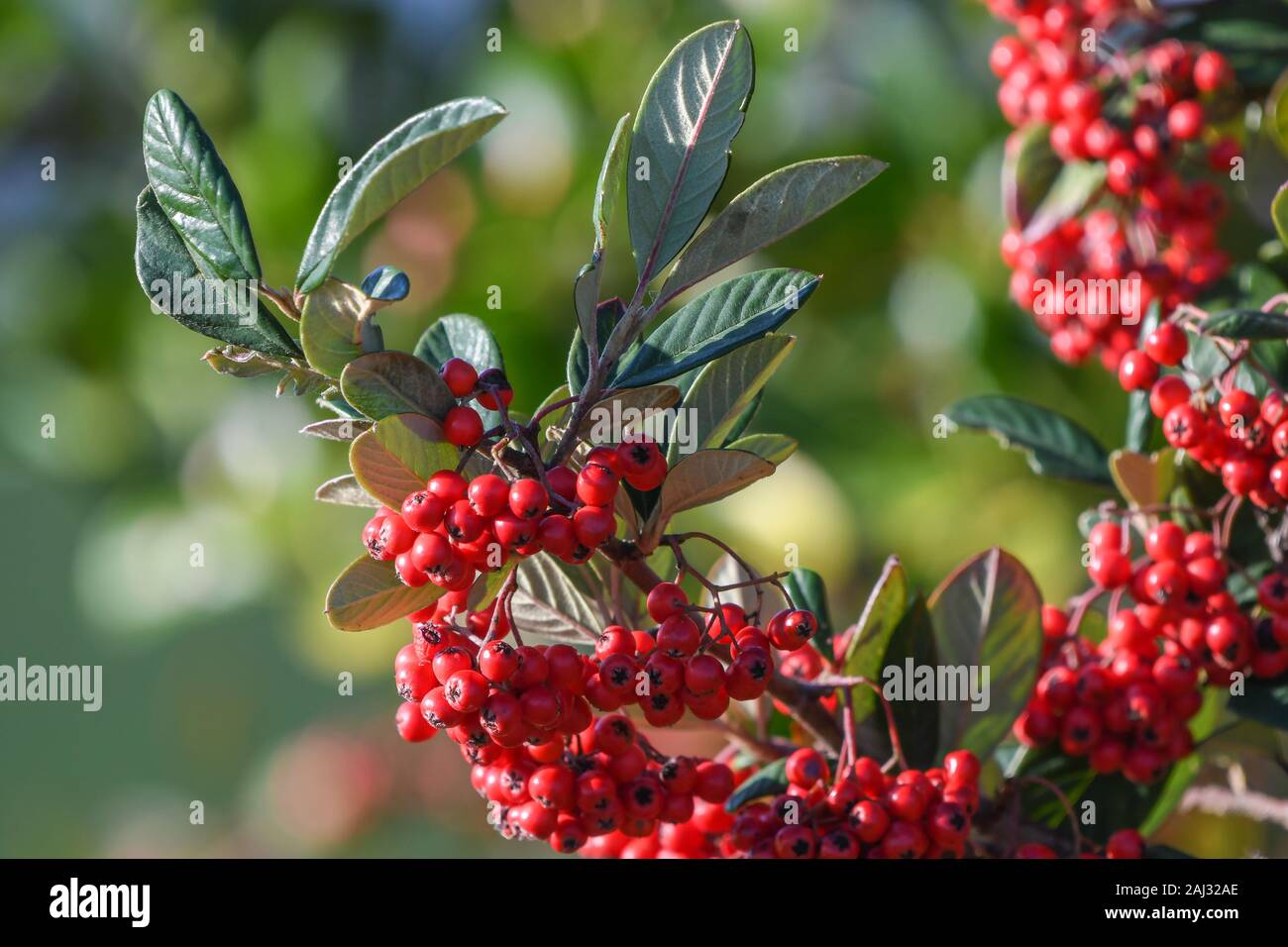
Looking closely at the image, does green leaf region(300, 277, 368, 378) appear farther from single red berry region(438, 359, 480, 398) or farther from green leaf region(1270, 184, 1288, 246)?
green leaf region(1270, 184, 1288, 246)

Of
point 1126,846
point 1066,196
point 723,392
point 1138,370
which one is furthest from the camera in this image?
point 1066,196

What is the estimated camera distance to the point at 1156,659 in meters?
1.28

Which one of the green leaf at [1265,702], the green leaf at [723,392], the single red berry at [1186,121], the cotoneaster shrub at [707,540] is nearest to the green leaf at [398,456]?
the cotoneaster shrub at [707,540]

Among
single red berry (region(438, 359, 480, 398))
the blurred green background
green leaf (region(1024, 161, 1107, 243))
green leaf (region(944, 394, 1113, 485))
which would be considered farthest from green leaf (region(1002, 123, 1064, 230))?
single red berry (region(438, 359, 480, 398))

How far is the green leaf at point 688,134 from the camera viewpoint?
3.01ft

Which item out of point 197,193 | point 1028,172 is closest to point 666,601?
point 197,193

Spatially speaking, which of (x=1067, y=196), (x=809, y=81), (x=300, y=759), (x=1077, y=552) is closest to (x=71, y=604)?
(x=300, y=759)

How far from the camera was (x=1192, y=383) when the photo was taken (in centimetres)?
134

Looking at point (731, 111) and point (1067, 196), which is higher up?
point (1067, 196)

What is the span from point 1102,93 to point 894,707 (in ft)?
2.87

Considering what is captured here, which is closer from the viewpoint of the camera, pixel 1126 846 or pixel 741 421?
pixel 741 421

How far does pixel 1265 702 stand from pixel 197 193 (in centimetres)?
108

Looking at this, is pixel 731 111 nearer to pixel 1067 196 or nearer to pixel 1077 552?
pixel 1067 196

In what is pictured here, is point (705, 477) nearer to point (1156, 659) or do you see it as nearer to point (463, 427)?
point (463, 427)
